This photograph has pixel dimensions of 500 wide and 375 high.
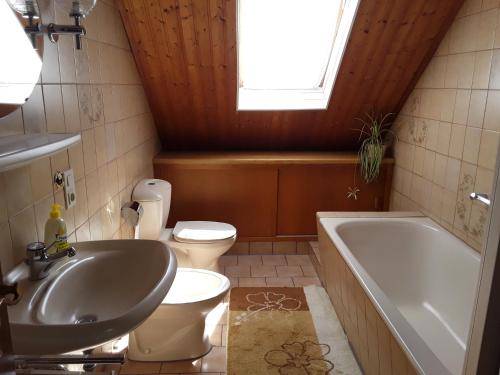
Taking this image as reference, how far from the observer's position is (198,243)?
8.72 ft

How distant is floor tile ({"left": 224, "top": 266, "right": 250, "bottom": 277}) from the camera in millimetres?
3225

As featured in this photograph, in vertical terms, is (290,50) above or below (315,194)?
above

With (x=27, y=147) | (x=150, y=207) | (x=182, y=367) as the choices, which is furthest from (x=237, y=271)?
(x=27, y=147)

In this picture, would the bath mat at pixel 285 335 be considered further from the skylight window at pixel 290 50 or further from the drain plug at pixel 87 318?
the skylight window at pixel 290 50

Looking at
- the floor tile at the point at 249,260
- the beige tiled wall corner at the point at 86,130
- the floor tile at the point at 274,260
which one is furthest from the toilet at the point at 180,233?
the floor tile at the point at 274,260

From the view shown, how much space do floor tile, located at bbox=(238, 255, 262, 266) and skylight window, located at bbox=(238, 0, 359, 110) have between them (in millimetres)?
1223

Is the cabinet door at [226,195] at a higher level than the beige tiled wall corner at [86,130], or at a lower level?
lower

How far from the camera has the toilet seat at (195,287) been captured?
6.68ft

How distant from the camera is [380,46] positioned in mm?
2734

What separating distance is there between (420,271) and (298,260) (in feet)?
3.57

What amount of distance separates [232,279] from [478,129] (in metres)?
1.89

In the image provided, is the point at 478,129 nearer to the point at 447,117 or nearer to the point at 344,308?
the point at 447,117

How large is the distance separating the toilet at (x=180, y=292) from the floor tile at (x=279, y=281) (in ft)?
1.80

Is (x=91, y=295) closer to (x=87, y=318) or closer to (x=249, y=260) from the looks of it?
(x=87, y=318)
